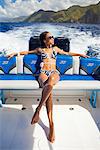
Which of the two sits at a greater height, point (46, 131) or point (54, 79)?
point (54, 79)

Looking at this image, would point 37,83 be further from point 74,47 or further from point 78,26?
point 78,26

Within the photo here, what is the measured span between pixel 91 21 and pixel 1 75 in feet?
3.56

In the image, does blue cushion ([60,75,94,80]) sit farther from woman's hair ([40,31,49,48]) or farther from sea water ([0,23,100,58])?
woman's hair ([40,31,49,48])

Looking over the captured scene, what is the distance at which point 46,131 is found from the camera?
2598 millimetres

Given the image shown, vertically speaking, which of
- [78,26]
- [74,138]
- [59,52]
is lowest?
[74,138]

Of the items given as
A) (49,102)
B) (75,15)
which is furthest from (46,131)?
(75,15)

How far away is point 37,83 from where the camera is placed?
2826 millimetres


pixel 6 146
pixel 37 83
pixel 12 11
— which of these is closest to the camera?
pixel 6 146

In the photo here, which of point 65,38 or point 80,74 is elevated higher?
point 65,38

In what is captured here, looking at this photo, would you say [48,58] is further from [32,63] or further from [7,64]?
[7,64]

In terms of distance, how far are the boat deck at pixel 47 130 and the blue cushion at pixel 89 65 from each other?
411mm

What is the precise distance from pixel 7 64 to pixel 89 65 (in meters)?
0.85

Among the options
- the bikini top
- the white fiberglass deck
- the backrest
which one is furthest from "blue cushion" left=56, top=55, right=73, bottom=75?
the white fiberglass deck

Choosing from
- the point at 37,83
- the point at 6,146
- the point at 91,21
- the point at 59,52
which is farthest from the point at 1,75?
the point at 91,21
